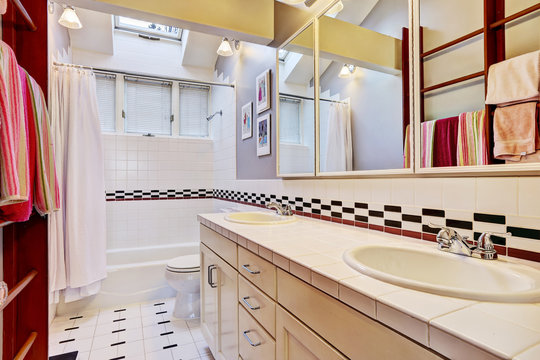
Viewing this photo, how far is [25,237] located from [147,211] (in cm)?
222

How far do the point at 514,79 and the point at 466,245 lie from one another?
0.50 metres

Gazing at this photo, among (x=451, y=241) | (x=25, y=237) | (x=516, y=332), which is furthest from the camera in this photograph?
(x=25, y=237)

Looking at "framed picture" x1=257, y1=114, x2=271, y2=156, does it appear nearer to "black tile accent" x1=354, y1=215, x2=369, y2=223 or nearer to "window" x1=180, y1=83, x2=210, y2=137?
"black tile accent" x1=354, y1=215, x2=369, y2=223

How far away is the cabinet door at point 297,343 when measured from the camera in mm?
674

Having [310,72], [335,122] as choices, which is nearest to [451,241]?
[335,122]

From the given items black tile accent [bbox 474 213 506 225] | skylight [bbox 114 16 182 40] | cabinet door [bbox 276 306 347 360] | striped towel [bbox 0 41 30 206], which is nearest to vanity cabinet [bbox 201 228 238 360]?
cabinet door [bbox 276 306 347 360]

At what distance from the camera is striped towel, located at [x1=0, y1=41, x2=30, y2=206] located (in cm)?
72

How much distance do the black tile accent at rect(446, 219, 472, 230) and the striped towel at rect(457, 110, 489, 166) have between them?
19 centimetres

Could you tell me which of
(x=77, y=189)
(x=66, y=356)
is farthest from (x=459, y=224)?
(x=77, y=189)

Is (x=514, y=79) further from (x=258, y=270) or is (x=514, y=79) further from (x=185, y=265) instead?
(x=185, y=265)

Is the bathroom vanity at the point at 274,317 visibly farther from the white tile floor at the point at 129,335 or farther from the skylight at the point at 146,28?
the skylight at the point at 146,28

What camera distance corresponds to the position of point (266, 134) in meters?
2.24

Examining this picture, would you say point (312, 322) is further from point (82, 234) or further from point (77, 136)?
point (77, 136)

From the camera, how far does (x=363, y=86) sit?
1326mm
